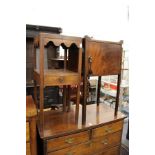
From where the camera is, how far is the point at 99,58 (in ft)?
4.51

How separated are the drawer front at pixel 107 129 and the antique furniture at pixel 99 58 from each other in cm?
16

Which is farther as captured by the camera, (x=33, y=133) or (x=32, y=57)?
(x=32, y=57)

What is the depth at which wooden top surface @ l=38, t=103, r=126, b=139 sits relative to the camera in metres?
1.25

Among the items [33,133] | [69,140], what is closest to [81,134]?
[69,140]

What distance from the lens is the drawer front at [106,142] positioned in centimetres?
144

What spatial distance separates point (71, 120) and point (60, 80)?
18.2 inches

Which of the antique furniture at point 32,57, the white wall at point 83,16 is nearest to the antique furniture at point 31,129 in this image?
the antique furniture at point 32,57

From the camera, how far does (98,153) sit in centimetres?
148

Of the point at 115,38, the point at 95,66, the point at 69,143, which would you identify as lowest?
the point at 69,143

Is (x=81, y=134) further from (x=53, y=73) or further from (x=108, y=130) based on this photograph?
(x=53, y=73)
